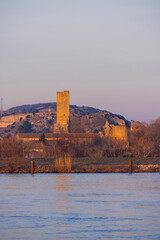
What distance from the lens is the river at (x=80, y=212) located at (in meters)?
13.0

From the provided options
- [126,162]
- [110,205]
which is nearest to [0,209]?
[110,205]

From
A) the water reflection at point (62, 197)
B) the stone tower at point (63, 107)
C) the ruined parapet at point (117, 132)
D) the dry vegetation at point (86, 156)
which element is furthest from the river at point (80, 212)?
the stone tower at point (63, 107)

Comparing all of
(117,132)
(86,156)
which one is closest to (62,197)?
(86,156)

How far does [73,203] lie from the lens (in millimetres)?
19047

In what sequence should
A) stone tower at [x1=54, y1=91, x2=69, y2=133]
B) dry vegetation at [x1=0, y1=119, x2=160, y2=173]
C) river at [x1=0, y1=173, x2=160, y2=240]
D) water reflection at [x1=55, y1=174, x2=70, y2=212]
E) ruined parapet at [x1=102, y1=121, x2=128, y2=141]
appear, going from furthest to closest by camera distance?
stone tower at [x1=54, y1=91, x2=69, y2=133]
ruined parapet at [x1=102, y1=121, x2=128, y2=141]
dry vegetation at [x1=0, y1=119, x2=160, y2=173]
water reflection at [x1=55, y1=174, x2=70, y2=212]
river at [x1=0, y1=173, x2=160, y2=240]

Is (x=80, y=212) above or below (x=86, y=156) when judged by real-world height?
below

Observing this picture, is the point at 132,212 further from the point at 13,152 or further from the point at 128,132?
the point at 128,132

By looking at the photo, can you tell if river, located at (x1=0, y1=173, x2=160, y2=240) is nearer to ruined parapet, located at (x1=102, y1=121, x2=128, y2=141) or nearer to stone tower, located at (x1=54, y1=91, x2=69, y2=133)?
ruined parapet, located at (x1=102, y1=121, x2=128, y2=141)

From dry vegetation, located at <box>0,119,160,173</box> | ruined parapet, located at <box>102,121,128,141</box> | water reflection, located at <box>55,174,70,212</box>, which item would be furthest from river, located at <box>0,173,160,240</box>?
ruined parapet, located at <box>102,121,128,141</box>

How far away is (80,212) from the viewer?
54.6 feet

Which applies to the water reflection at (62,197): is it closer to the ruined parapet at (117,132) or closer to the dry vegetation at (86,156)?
the dry vegetation at (86,156)

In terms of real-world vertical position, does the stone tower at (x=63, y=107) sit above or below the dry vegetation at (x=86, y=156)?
above

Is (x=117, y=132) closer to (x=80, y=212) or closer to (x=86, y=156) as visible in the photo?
(x=86, y=156)

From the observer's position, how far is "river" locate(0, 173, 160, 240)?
1301 cm
